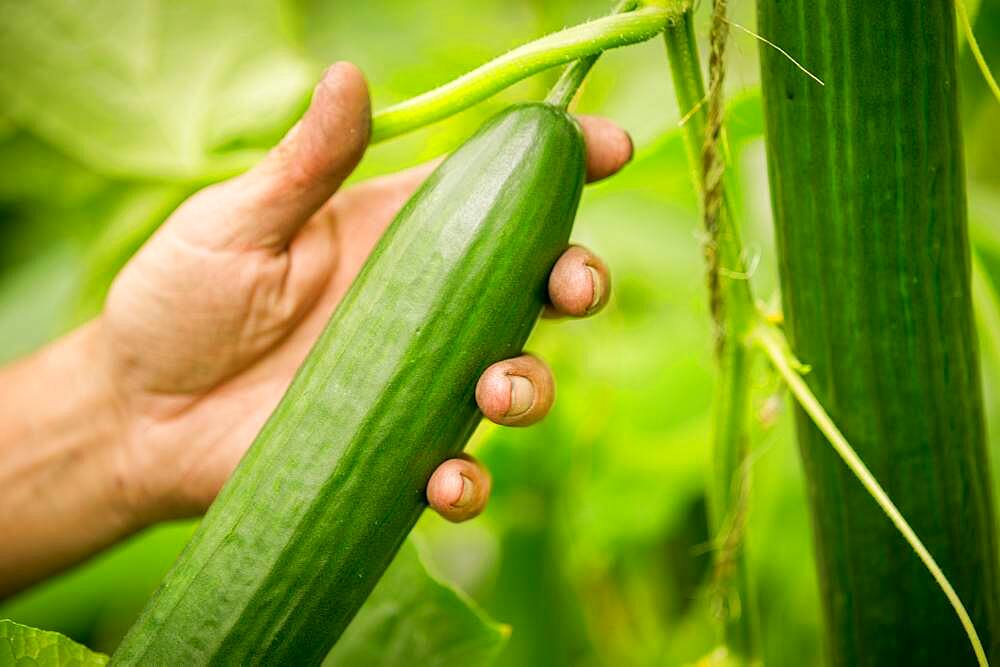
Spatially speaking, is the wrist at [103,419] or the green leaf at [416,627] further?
the wrist at [103,419]

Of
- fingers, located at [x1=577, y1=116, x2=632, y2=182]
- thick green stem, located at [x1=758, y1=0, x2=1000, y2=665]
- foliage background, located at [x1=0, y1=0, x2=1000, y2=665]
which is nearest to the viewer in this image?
thick green stem, located at [x1=758, y1=0, x2=1000, y2=665]

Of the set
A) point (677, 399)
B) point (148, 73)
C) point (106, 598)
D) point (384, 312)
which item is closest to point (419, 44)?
point (148, 73)

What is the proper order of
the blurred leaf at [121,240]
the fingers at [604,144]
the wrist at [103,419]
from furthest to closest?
the blurred leaf at [121,240] < the wrist at [103,419] < the fingers at [604,144]

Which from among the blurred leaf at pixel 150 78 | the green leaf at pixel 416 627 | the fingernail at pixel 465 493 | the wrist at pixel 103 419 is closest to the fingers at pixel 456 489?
the fingernail at pixel 465 493

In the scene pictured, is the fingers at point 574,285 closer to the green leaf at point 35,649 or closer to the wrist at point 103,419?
the green leaf at point 35,649

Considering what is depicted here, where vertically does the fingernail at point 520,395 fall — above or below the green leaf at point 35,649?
above

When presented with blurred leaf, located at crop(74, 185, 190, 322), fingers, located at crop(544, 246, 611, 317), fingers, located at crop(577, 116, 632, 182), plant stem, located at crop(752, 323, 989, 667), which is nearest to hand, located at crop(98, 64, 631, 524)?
fingers, located at crop(577, 116, 632, 182)

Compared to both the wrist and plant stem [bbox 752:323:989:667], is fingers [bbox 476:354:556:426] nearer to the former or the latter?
plant stem [bbox 752:323:989:667]
